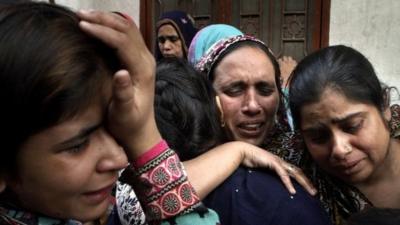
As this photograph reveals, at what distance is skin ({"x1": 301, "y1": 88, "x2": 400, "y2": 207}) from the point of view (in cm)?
165

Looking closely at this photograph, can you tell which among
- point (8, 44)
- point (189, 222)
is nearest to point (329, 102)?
point (189, 222)

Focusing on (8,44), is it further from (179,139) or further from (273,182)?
(273,182)

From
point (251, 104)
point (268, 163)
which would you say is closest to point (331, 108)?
point (268, 163)

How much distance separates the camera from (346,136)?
5.43ft

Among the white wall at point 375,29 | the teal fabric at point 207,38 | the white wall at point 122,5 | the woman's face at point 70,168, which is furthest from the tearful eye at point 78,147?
the white wall at point 122,5

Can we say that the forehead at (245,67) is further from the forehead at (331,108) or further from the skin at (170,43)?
the skin at (170,43)

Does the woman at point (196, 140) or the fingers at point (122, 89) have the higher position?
the fingers at point (122, 89)

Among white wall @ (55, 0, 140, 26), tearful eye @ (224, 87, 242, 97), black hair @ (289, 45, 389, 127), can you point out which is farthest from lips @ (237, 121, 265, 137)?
white wall @ (55, 0, 140, 26)

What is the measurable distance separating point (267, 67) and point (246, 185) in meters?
0.90

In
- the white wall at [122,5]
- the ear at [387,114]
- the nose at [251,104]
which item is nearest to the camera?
the ear at [387,114]

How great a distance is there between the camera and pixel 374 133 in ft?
5.49

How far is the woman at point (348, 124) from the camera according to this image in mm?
1657

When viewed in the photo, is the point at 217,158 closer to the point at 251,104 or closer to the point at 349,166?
the point at 349,166

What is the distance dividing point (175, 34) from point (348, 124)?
10.2ft
